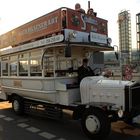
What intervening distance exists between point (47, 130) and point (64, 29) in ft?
9.79

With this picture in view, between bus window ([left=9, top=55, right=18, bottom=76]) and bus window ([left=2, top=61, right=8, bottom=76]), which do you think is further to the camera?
bus window ([left=2, top=61, right=8, bottom=76])

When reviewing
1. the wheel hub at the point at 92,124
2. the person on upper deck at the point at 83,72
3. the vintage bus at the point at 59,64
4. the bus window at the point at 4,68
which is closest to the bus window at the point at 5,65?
the bus window at the point at 4,68

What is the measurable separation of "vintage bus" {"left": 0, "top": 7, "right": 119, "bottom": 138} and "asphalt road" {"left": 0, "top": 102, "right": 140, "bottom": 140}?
1.34ft

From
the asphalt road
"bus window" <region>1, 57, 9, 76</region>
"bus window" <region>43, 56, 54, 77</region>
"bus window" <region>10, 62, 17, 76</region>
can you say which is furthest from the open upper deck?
the asphalt road

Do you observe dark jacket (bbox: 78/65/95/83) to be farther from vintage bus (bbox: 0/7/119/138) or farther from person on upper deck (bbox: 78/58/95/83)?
vintage bus (bbox: 0/7/119/138)

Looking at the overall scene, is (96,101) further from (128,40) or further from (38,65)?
(128,40)

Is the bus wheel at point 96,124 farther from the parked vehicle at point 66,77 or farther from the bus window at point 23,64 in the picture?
the bus window at point 23,64

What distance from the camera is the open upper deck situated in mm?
8672

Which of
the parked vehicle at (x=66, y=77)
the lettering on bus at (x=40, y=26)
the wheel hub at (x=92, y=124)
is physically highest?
the lettering on bus at (x=40, y=26)

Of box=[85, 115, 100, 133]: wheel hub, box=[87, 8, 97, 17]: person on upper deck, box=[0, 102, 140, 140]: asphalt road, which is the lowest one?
box=[0, 102, 140, 140]: asphalt road

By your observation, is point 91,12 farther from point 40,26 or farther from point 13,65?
point 13,65

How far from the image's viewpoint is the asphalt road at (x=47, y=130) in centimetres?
782

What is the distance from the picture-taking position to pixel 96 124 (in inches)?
293

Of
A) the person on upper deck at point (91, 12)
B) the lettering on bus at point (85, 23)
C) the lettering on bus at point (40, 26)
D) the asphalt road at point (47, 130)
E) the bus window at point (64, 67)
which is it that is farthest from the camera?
the person on upper deck at point (91, 12)
